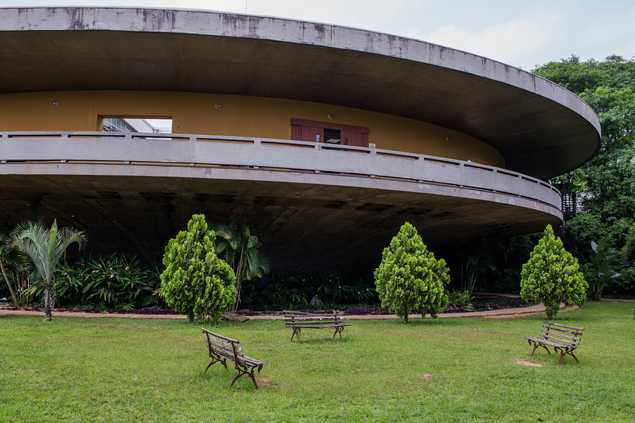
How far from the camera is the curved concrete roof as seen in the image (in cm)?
1442

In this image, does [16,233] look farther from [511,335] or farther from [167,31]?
[511,335]

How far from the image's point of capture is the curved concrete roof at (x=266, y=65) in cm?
1442

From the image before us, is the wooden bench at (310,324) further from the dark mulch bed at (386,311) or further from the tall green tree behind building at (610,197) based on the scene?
the tall green tree behind building at (610,197)

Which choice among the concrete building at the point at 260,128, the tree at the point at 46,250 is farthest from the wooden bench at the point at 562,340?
the tree at the point at 46,250

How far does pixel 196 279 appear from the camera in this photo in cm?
1335

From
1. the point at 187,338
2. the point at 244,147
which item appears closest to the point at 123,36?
the point at 244,147

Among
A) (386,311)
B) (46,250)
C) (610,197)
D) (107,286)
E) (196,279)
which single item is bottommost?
(386,311)

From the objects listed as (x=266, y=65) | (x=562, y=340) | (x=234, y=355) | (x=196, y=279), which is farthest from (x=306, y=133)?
(x=234, y=355)

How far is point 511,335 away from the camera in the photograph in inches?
514

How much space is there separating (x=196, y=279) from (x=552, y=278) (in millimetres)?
10448

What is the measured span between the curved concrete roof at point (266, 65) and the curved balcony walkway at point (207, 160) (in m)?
2.63

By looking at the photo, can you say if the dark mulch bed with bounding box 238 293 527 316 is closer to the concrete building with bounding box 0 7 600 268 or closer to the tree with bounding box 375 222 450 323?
the tree with bounding box 375 222 450 323

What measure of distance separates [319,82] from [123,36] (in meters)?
6.14

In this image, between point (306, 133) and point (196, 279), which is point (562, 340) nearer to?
point (196, 279)
